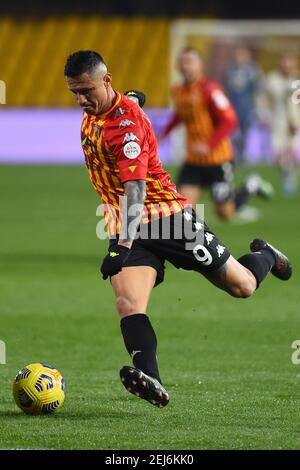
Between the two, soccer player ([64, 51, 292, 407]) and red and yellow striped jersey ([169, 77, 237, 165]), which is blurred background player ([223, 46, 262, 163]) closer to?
red and yellow striped jersey ([169, 77, 237, 165])

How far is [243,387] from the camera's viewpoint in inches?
310

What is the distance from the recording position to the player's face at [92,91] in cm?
698

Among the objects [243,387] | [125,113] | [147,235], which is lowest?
[243,387]

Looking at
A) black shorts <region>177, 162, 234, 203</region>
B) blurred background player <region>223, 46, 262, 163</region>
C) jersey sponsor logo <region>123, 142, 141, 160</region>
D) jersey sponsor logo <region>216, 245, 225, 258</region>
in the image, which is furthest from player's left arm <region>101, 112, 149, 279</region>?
blurred background player <region>223, 46, 262, 163</region>

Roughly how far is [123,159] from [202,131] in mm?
8055

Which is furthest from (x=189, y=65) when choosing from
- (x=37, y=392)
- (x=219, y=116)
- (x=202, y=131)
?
(x=37, y=392)

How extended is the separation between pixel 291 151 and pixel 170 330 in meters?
14.7

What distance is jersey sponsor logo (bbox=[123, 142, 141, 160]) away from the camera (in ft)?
22.7

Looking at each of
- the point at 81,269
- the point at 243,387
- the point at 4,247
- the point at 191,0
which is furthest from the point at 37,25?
the point at 243,387

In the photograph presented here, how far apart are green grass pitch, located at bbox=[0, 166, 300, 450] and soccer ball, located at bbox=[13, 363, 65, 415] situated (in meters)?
→ 0.07

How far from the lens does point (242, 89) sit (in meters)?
29.5

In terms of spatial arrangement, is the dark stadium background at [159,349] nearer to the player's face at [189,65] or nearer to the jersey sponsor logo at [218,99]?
→ the jersey sponsor logo at [218,99]

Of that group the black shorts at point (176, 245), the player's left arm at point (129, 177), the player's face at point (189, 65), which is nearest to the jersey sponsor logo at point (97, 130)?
the player's left arm at point (129, 177)

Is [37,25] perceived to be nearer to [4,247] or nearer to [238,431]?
[4,247]
